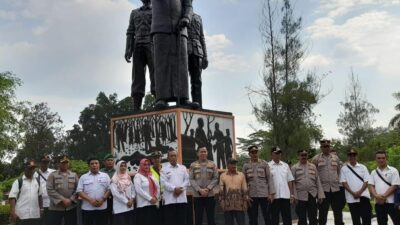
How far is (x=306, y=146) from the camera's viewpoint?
805 inches

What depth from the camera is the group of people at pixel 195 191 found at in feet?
22.4

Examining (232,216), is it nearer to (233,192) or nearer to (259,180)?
(233,192)

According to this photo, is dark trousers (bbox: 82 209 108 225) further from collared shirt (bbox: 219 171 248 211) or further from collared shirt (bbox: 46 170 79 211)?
collared shirt (bbox: 219 171 248 211)

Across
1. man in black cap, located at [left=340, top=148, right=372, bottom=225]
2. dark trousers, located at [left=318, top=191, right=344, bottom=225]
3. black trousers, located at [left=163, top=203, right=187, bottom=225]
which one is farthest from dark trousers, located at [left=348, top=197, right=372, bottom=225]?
black trousers, located at [left=163, top=203, right=187, bottom=225]

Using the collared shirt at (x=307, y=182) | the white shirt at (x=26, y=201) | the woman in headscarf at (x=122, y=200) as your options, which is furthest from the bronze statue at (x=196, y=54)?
the white shirt at (x=26, y=201)

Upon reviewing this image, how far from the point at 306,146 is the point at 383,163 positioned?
13207 mm

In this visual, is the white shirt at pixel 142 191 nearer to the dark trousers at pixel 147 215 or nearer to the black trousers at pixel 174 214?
the dark trousers at pixel 147 215

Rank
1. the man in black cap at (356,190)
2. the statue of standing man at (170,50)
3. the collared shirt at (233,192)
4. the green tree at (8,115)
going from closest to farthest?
the collared shirt at (233,192) < the man in black cap at (356,190) < the statue of standing man at (170,50) < the green tree at (8,115)

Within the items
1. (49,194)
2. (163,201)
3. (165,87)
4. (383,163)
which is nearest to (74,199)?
(49,194)

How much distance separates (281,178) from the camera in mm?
7613

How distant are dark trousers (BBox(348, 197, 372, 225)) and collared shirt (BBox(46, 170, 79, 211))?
4.19 m

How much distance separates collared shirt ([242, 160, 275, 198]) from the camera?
7.41m

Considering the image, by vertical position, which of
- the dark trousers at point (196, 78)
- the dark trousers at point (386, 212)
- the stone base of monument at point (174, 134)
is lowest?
the dark trousers at point (386, 212)

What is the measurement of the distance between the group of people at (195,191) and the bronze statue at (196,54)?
2287 millimetres
